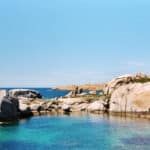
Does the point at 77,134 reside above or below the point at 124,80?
below

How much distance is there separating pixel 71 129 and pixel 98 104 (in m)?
30.8

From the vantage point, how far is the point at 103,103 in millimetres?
104750

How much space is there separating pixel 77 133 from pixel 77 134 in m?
1.06

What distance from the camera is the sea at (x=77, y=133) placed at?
187ft

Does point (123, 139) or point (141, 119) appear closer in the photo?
point (123, 139)

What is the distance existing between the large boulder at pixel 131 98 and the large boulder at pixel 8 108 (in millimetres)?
26743

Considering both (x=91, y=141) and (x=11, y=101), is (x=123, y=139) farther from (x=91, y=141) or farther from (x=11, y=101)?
(x=11, y=101)

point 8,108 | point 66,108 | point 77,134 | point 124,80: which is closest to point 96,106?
point 66,108

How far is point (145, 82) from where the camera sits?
101m

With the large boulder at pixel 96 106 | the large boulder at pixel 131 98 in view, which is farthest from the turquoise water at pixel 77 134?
the large boulder at pixel 96 106

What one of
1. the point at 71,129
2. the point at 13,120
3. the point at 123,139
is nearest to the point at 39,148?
the point at 123,139

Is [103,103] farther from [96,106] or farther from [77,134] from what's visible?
[77,134]

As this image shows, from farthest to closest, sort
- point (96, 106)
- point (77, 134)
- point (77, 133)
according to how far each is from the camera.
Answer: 1. point (96, 106)
2. point (77, 133)
3. point (77, 134)

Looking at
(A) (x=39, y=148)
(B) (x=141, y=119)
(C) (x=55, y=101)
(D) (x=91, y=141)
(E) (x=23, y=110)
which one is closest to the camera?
(A) (x=39, y=148)
